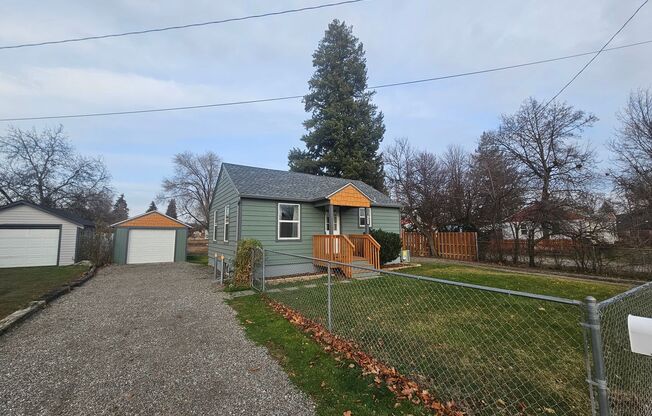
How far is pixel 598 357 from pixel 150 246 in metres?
20.2

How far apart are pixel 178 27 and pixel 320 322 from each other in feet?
27.5

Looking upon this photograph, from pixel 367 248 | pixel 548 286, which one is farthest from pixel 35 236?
pixel 548 286

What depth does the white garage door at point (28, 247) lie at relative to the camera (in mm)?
13883

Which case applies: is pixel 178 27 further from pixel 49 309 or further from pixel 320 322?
pixel 320 322

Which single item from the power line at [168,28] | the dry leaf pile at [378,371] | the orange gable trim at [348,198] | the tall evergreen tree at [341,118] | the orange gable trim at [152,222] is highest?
the tall evergreen tree at [341,118]

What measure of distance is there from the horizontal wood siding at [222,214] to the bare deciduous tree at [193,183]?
982 inches

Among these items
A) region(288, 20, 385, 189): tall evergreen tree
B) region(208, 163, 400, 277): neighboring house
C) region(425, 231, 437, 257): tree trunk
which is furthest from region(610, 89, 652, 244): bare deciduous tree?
region(288, 20, 385, 189): tall evergreen tree

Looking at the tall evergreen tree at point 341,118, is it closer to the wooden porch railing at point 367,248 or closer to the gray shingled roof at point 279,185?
the gray shingled roof at point 279,185

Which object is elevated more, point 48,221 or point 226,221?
point 48,221

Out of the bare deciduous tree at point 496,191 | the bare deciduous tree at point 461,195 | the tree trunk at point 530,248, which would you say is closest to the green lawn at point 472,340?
the tree trunk at point 530,248

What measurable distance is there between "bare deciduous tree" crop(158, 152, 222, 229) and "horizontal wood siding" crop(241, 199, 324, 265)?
30.6 meters

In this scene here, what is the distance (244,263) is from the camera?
8859 millimetres

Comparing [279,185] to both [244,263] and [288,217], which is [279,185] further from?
[244,263]

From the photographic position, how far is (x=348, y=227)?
12.6 metres
